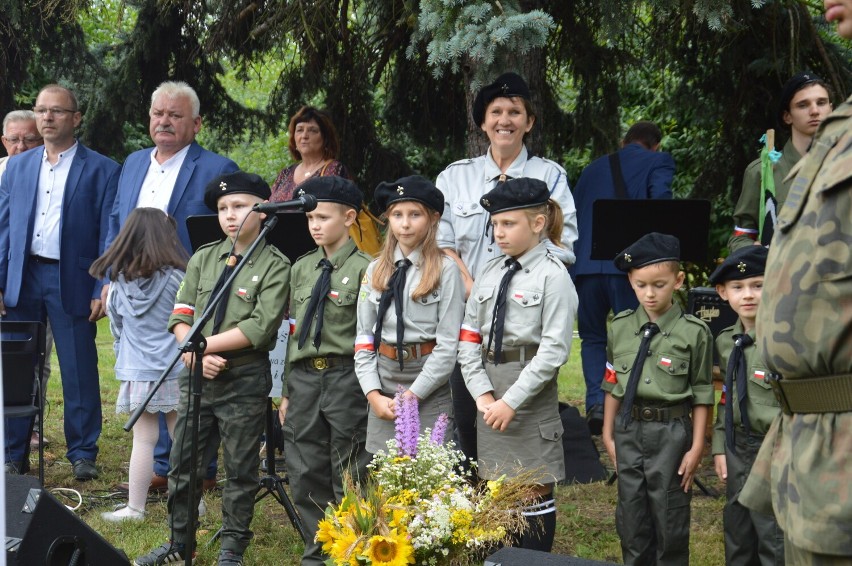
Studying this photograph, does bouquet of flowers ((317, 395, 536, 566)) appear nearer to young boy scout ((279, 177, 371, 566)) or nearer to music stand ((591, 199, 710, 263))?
young boy scout ((279, 177, 371, 566))

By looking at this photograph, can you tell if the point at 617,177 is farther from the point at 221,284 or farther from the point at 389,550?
the point at 389,550

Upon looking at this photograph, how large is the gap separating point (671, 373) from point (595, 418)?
8.33 feet

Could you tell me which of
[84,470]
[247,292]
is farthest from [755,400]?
[84,470]

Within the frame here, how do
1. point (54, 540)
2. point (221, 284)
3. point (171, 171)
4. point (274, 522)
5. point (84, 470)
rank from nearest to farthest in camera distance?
point (54, 540) < point (221, 284) < point (274, 522) < point (171, 171) < point (84, 470)

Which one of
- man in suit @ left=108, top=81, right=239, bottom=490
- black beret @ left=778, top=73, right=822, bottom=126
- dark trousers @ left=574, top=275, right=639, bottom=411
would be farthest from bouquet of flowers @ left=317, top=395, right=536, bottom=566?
dark trousers @ left=574, top=275, right=639, bottom=411

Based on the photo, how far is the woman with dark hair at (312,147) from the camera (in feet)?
21.2

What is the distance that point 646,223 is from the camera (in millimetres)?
5559

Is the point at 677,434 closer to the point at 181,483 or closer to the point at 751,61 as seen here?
the point at 181,483

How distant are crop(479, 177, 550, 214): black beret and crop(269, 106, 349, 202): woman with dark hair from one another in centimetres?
219

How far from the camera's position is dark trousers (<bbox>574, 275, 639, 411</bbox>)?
22.0 feet

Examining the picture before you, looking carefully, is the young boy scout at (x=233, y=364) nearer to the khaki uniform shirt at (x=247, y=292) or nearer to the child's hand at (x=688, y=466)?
the khaki uniform shirt at (x=247, y=292)

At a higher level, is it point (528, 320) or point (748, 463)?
point (528, 320)

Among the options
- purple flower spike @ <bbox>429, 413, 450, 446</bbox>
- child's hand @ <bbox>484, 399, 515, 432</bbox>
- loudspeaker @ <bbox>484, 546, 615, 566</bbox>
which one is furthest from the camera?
child's hand @ <bbox>484, 399, 515, 432</bbox>

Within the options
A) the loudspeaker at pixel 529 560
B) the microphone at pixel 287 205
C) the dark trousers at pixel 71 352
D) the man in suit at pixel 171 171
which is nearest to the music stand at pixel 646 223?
the microphone at pixel 287 205
